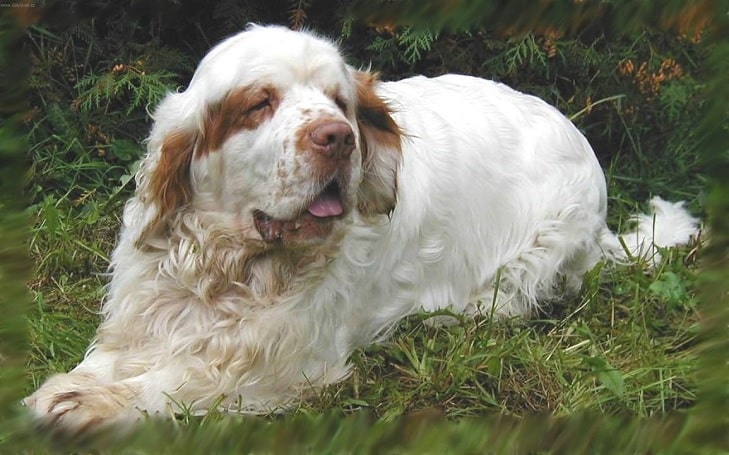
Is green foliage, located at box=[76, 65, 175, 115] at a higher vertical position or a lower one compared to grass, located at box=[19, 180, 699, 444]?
higher

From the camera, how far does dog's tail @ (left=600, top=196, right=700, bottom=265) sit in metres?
3.81

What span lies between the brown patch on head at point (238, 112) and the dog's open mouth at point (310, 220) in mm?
220

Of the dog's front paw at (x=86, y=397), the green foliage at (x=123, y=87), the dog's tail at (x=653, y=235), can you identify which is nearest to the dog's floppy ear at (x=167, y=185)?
the dog's front paw at (x=86, y=397)

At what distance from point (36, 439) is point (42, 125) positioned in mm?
3833

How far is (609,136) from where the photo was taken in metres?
4.76

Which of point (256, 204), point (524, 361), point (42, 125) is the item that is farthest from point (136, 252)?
point (42, 125)

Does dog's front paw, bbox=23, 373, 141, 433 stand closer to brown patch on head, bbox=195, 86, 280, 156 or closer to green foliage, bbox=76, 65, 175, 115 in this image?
brown patch on head, bbox=195, 86, 280, 156

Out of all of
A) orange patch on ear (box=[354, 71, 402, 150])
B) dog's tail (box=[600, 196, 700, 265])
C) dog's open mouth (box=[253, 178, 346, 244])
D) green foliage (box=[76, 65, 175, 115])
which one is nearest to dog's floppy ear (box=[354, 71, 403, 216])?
Result: orange patch on ear (box=[354, 71, 402, 150])

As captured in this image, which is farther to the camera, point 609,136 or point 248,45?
point 609,136

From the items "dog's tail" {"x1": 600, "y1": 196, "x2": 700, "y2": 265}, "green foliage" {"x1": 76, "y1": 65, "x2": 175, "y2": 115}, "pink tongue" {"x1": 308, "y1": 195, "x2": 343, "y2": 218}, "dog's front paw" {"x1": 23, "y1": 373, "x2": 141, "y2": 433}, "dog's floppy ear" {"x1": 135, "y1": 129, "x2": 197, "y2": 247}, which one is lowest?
"dog's tail" {"x1": 600, "y1": 196, "x2": 700, "y2": 265}

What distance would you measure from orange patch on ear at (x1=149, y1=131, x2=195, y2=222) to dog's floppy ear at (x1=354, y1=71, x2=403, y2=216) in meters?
0.47

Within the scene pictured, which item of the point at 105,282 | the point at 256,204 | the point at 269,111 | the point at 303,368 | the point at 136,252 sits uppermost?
the point at 269,111

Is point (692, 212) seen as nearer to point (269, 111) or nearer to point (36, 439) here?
point (269, 111)

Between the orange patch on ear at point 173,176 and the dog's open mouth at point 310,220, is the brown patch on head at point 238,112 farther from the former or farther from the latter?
the dog's open mouth at point 310,220
